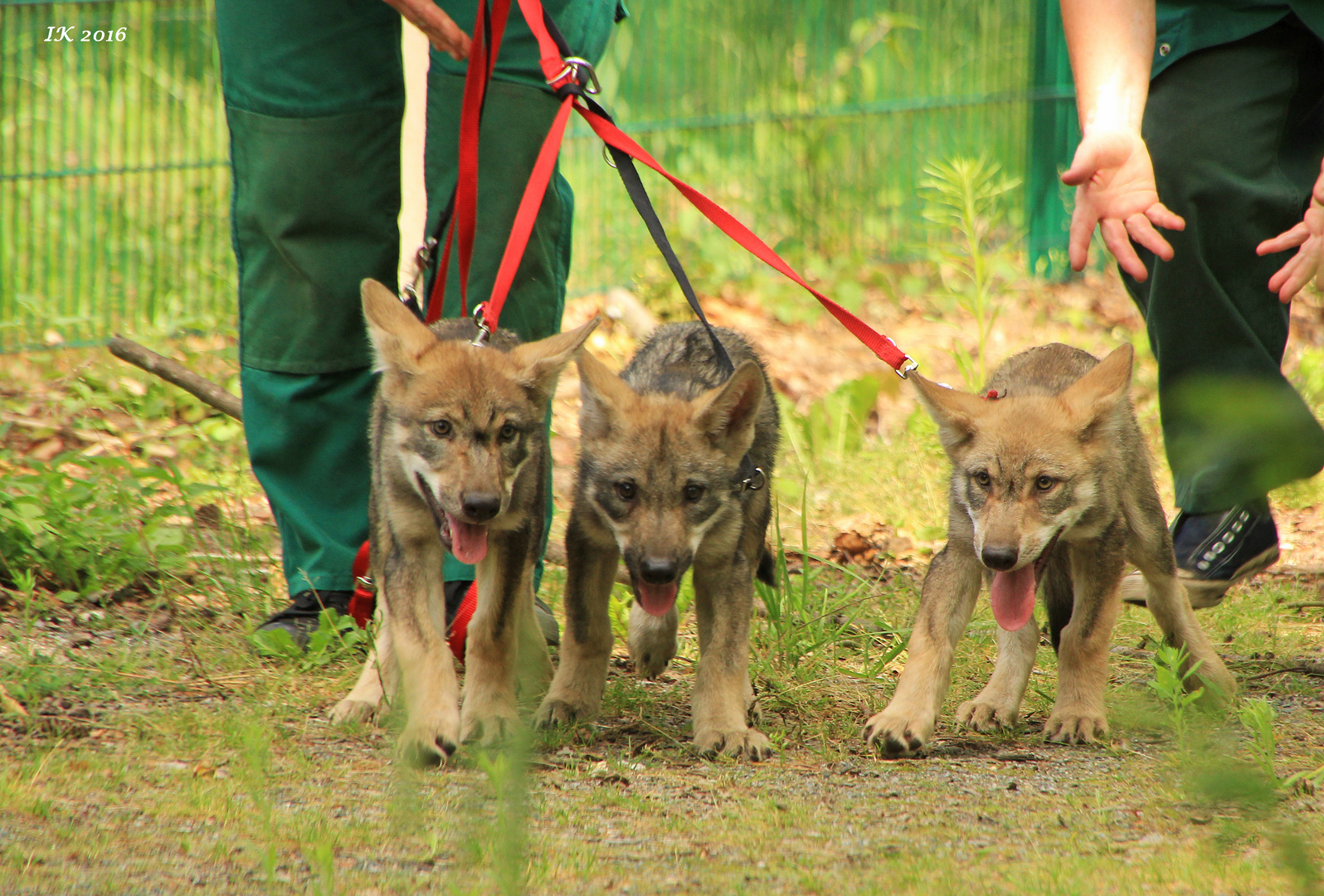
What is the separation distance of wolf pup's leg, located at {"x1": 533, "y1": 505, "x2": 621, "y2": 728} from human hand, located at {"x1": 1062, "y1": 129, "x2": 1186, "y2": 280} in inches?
66.2

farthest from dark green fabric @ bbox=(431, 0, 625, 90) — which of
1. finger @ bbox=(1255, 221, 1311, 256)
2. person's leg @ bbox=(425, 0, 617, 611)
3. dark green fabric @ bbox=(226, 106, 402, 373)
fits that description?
finger @ bbox=(1255, 221, 1311, 256)

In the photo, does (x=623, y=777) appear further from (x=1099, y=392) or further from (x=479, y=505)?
(x=1099, y=392)

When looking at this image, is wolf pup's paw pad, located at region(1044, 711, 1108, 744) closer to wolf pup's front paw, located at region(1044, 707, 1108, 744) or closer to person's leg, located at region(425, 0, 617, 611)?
wolf pup's front paw, located at region(1044, 707, 1108, 744)

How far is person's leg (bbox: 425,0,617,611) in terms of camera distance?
12.9 ft

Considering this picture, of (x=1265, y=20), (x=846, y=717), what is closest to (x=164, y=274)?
(x=846, y=717)

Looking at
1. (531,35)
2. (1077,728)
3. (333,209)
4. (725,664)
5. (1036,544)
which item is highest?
(531,35)

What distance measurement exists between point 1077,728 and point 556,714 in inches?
61.1

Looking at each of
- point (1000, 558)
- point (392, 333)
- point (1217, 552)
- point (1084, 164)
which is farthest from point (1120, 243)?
point (392, 333)

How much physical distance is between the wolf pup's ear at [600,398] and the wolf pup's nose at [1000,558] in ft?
3.68

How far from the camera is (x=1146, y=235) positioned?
11.9ft

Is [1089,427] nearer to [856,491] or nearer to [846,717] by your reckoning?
[846,717]

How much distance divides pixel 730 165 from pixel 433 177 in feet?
20.0

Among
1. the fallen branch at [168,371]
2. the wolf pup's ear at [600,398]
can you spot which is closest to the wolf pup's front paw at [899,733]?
the wolf pup's ear at [600,398]

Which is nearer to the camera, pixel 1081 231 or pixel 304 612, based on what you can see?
pixel 1081 231
